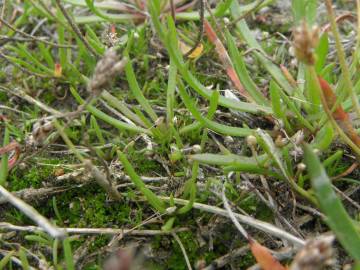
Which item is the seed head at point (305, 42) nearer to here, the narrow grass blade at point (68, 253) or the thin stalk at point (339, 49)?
the thin stalk at point (339, 49)

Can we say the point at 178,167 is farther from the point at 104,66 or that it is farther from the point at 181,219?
the point at 104,66

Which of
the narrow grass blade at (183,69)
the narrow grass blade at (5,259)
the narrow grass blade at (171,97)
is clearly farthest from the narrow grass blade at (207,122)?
the narrow grass blade at (5,259)

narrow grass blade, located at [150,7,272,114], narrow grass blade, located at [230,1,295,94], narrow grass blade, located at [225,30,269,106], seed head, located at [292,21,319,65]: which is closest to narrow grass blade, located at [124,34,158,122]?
narrow grass blade, located at [150,7,272,114]

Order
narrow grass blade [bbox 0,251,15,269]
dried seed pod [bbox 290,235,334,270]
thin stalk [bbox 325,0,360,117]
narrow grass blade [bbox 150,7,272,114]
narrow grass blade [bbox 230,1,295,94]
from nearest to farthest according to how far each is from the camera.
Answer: dried seed pod [bbox 290,235,334,270] < thin stalk [bbox 325,0,360,117] < narrow grass blade [bbox 0,251,15,269] < narrow grass blade [bbox 150,7,272,114] < narrow grass blade [bbox 230,1,295,94]

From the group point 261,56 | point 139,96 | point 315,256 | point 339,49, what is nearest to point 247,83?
point 261,56

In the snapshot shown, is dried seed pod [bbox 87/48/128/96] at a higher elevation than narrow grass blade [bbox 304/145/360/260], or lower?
higher

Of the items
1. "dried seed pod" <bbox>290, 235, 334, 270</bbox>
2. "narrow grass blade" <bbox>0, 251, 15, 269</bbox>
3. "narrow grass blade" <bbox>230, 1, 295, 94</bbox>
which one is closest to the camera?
"dried seed pod" <bbox>290, 235, 334, 270</bbox>

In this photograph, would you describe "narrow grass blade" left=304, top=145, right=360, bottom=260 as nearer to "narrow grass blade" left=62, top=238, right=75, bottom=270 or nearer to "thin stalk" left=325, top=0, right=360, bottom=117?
"thin stalk" left=325, top=0, right=360, bottom=117

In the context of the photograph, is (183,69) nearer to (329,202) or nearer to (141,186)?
(141,186)

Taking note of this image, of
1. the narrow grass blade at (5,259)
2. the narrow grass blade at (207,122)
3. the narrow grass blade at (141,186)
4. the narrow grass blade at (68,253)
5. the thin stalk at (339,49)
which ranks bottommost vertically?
the narrow grass blade at (5,259)
